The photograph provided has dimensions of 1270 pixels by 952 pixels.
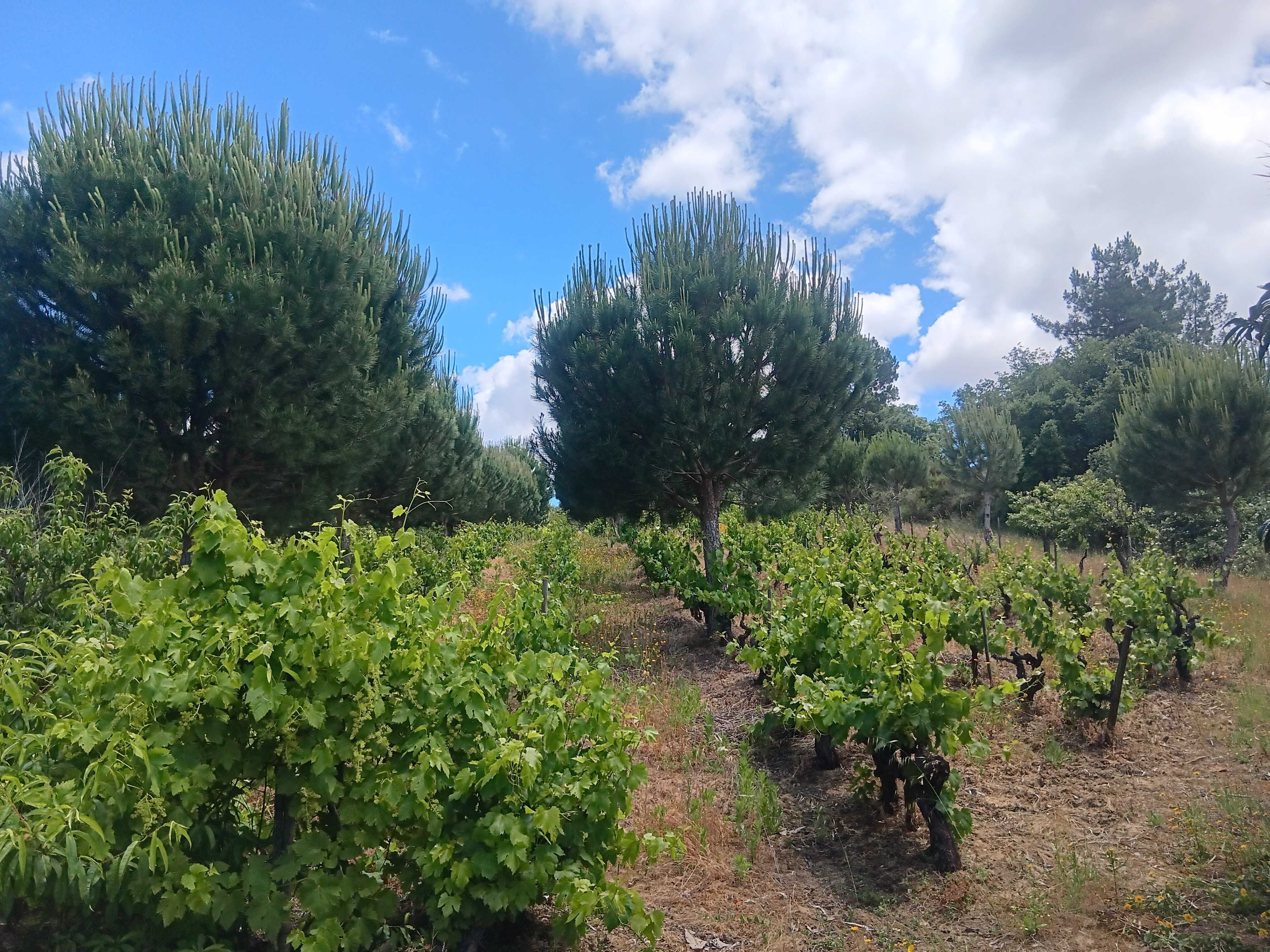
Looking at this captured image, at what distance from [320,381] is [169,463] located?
163cm

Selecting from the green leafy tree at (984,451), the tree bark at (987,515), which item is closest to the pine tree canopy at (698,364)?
the tree bark at (987,515)

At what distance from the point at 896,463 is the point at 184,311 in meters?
24.5

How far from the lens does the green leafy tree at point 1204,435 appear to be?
46.5 feet

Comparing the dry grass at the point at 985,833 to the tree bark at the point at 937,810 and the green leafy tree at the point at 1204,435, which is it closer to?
the tree bark at the point at 937,810

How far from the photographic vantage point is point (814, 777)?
216 inches

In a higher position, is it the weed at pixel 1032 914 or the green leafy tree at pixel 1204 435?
the green leafy tree at pixel 1204 435

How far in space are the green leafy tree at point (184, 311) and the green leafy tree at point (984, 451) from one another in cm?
2215

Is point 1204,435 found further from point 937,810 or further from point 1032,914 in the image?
point 1032,914

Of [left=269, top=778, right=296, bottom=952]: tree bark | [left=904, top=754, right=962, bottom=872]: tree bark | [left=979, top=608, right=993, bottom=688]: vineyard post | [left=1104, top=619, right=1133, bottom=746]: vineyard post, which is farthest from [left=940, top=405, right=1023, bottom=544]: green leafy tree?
[left=269, top=778, right=296, bottom=952]: tree bark

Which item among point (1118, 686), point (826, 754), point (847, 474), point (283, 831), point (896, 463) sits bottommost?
point (826, 754)

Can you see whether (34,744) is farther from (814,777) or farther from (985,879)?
(814,777)

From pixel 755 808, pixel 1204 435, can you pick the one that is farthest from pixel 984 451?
pixel 755 808

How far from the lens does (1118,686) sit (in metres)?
5.64

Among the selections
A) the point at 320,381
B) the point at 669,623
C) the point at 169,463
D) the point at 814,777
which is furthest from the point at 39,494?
the point at 669,623
